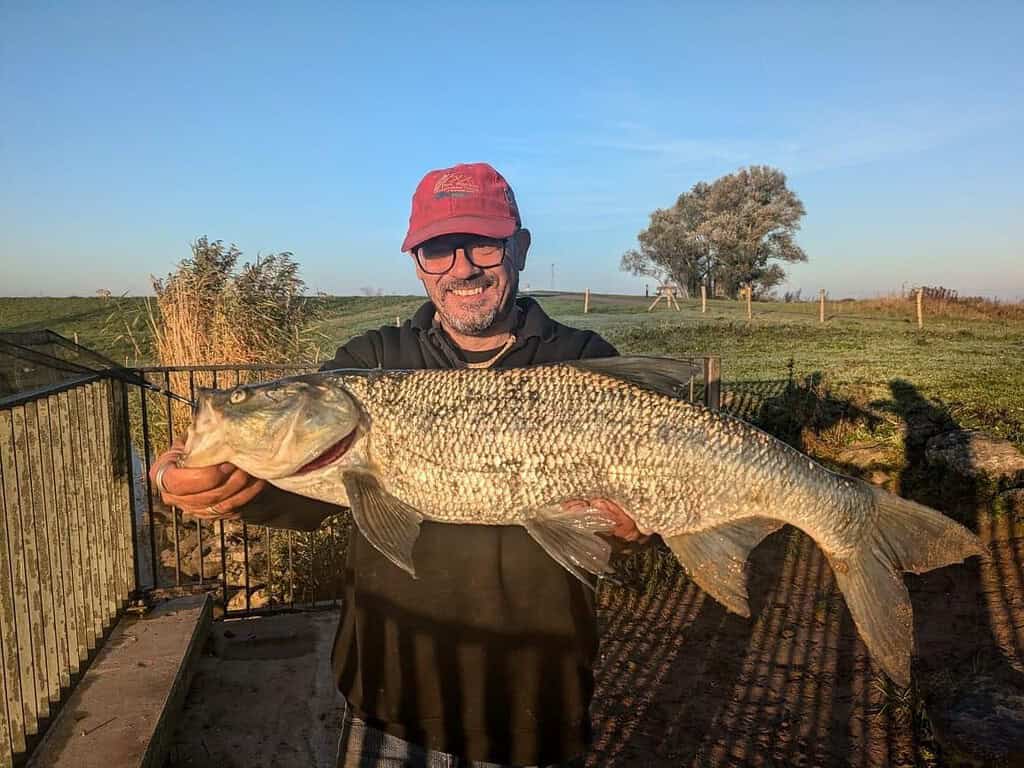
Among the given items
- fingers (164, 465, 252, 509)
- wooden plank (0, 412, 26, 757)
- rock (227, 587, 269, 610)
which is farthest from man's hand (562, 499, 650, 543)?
rock (227, 587, 269, 610)

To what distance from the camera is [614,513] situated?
2.74 meters

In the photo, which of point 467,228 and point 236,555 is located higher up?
point 467,228

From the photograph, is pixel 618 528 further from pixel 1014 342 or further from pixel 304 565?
pixel 1014 342

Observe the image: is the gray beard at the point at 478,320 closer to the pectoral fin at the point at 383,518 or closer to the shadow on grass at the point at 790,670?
the pectoral fin at the point at 383,518

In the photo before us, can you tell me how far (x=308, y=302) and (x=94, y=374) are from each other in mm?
9596

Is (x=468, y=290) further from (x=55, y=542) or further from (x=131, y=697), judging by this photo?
(x=131, y=697)

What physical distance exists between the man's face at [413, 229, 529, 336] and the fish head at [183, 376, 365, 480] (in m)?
0.58

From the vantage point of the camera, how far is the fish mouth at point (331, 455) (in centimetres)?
286

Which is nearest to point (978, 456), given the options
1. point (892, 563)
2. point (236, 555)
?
point (892, 563)

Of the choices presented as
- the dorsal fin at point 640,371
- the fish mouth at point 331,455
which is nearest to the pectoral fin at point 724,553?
the dorsal fin at point 640,371

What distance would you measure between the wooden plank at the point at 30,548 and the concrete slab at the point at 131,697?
255 mm

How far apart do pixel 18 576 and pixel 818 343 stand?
1022 inches

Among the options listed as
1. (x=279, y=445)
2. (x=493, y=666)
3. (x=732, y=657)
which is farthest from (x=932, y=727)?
(x=279, y=445)

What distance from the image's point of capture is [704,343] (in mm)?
26438
